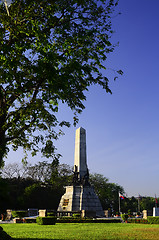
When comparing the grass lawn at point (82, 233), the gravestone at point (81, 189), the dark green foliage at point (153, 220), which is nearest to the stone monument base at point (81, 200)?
the gravestone at point (81, 189)

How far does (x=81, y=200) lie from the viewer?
3572cm

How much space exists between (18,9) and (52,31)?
171 cm

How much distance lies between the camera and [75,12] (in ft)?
36.6

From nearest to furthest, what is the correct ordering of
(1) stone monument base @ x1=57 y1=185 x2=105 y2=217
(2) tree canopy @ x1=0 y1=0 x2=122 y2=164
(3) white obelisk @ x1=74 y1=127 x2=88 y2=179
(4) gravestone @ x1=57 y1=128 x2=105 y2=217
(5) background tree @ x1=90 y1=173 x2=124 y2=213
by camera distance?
(2) tree canopy @ x1=0 y1=0 x2=122 y2=164 → (1) stone monument base @ x1=57 y1=185 x2=105 y2=217 → (4) gravestone @ x1=57 y1=128 x2=105 y2=217 → (3) white obelisk @ x1=74 y1=127 x2=88 y2=179 → (5) background tree @ x1=90 y1=173 x2=124 y2=213

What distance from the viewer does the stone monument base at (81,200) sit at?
35594 millimetres

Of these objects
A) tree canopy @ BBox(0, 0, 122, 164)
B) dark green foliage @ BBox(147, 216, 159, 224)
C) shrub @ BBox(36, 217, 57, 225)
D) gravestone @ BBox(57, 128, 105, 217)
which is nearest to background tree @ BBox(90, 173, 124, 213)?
gravestone @ BBox(57, 128, 105, 217)

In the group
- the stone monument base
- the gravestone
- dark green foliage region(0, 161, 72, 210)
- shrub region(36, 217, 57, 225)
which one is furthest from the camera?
dark green foliage region(0, 161, 72, 210)

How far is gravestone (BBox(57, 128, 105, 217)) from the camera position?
3591 cm

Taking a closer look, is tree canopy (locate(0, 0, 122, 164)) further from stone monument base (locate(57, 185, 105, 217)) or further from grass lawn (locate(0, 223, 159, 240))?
stone monument base (locate(57, 185, 105, 217))

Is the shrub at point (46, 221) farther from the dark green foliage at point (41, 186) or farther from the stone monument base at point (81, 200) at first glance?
the dark green foliage at point (41, 186)

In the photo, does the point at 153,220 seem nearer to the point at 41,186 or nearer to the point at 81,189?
the point at 81,189

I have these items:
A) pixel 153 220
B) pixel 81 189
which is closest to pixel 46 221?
pixel 153 220

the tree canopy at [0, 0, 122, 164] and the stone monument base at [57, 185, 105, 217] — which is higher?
the tree canopy at [0, 0, 122, 164]

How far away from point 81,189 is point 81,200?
1.82 meters
